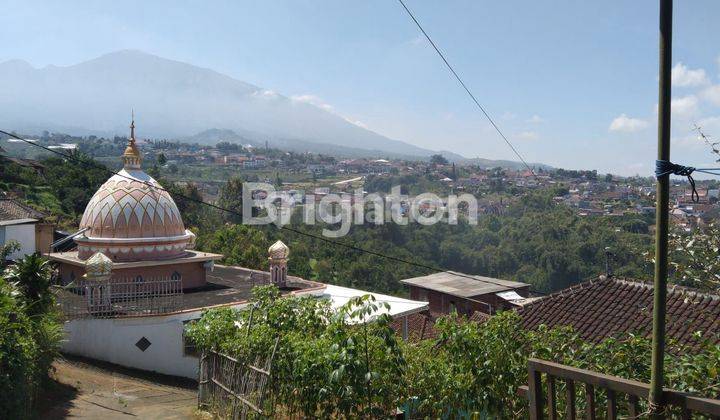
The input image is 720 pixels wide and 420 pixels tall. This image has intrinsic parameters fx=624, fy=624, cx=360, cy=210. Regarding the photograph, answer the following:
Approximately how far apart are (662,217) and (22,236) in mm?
26282

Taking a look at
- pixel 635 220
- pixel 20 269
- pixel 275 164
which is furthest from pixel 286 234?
pixel 275 164

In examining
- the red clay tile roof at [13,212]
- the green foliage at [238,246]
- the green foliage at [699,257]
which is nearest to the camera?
the green foliage at [699,257]

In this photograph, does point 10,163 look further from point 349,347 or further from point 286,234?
point 349,347

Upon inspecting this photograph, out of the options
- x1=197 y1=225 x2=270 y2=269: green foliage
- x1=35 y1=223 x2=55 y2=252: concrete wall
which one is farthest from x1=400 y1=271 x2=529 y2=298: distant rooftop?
x1=35 y1=223 x2=55 y2=252: concrete wall

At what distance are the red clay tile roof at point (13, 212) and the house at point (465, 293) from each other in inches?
666

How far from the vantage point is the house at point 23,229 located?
24047 mm

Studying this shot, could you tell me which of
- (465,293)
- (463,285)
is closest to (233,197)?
(463,285)

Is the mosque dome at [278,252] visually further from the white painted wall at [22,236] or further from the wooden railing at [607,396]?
the wooden railing at [607,396]

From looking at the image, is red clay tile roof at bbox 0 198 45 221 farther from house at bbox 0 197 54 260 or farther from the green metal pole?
the green metal pole

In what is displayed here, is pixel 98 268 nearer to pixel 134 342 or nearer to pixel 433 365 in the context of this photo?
pixel 134 342

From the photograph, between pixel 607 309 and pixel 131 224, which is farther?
pixel 131 224

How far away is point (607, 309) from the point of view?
1096cm

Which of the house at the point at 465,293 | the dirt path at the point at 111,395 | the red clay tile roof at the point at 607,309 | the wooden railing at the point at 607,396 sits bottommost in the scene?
the house at the point at 465,293

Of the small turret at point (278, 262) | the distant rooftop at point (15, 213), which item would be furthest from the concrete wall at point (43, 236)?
the small turret at point (278, 262)
